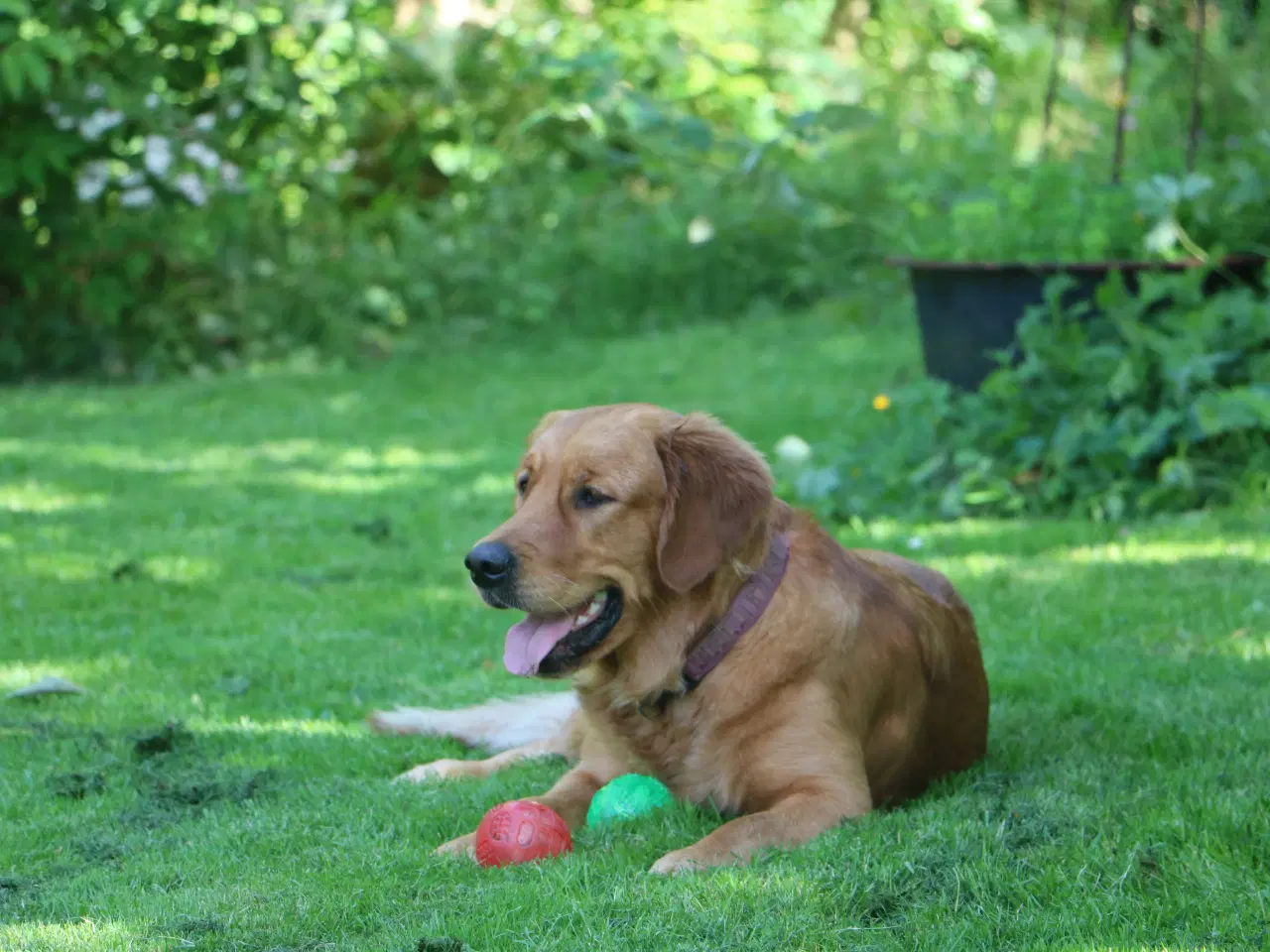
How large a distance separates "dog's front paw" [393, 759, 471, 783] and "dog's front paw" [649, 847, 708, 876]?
3.27 ft

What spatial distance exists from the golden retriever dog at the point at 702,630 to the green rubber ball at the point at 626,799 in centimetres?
5

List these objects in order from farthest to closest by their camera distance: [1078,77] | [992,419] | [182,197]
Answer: [1078,77] → [182,197] → [992,419]

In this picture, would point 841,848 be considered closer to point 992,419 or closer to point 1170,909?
point 1170,909

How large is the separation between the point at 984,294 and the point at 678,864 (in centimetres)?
438

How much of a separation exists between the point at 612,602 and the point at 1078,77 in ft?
35.8

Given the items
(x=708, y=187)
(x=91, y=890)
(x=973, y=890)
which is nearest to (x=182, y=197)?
(x=708, y=187)

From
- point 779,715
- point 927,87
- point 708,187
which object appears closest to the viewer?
point 779,715

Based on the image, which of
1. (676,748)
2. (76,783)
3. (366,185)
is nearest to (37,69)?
(366,185)

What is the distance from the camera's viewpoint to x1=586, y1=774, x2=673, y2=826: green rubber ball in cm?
367

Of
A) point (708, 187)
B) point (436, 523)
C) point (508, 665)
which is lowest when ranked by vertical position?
point (436, 523)

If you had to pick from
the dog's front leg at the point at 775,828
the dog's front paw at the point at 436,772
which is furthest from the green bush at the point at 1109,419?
the dog's front leg at the point at 775,828

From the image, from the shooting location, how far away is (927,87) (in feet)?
48.2

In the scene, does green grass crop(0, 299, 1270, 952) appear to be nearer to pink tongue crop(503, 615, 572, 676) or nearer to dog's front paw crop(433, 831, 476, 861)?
dog's front paw crop(433, 831, 476, 861)

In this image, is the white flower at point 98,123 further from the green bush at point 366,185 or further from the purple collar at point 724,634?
the purple collar at point 724,634
